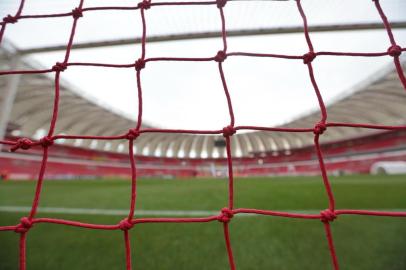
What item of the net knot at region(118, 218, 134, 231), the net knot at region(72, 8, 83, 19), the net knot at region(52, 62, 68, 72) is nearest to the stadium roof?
the net knot at region(72, 8, 83, 19)

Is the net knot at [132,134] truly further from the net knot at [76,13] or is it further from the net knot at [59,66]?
the net knot at [76,13]

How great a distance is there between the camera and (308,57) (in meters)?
0.83

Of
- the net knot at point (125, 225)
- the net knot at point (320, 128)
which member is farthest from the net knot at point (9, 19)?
the net knot at point (320, 128)

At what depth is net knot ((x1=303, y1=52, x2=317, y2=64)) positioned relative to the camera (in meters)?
0.82

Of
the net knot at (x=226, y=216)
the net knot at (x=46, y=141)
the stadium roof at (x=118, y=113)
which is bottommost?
the net knot at (x=226, y=216)

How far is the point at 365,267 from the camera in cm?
70

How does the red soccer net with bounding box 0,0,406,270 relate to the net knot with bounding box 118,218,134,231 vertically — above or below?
above

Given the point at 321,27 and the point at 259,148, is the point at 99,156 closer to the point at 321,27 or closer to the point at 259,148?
the point at 259,148

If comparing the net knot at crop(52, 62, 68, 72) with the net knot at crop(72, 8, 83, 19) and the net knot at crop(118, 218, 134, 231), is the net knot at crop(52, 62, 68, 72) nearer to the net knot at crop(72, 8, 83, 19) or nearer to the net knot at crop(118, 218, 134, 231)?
the net knot at crop(72, 8, 83, 19)

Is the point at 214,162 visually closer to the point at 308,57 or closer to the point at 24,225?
the point at 308,57

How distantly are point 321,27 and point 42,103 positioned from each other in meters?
13.1

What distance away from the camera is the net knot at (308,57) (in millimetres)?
825

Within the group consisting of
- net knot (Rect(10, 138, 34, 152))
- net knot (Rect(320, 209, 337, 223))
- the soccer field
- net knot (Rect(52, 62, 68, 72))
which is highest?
net knot (Rect(52, 62, 68, 72))

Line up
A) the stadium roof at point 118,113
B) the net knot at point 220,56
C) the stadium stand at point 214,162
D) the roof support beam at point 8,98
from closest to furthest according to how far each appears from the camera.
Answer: the net knot at point 220,56, the roof support beam at point 8,98, the stadium roof at point 118,113, the stadium stand at point 214,162
